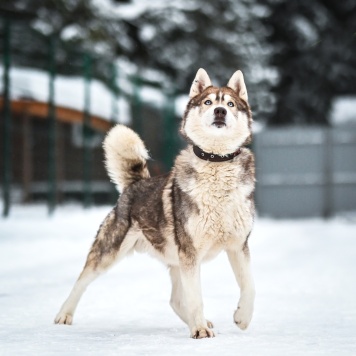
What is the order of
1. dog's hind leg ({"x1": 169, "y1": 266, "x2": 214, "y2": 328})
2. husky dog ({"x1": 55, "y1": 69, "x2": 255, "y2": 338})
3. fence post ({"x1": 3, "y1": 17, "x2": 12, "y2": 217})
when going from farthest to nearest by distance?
fence post ({"x1": 3, "y1": 17, "x2": 12, "y2": 217}), dog's hind leg ({"x1": 169, "y1": 266, "x2": 214, "y2": 328}), husky dog ({"x1": 55, "y1": 69, "x2": 255, "y2": 338})

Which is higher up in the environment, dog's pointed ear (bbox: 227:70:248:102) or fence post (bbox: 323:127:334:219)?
dog's pointed ear (bbox: 227:70:248:102)

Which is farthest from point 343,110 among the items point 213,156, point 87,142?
point 213,156

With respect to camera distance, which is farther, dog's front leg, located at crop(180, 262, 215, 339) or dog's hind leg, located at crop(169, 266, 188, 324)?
dog's hind leg, located at crop(169, 266, 188, 324)

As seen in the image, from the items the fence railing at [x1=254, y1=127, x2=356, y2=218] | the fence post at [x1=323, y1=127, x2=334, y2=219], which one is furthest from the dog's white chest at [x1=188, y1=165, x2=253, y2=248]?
the fence post at [x1=323, y1=127, x2=334, y2=219]

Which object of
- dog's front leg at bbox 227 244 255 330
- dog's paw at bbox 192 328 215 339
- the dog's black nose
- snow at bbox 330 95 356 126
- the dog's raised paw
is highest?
snow at bbox 330 95 356 126

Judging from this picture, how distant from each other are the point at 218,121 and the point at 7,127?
23.4 ft

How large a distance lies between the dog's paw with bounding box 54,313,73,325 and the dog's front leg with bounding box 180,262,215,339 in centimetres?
98

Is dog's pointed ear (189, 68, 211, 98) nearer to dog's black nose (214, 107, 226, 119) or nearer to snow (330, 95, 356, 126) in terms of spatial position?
dog's black nose (214, 107, 226, 119)

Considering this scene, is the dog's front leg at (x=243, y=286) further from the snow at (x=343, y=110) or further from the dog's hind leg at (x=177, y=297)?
the snow at (x=343, y=110)

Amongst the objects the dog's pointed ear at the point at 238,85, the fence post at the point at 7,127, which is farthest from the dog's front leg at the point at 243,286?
the fence post at the point at 7,127

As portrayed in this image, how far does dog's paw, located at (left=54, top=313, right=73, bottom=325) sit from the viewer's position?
544 cm

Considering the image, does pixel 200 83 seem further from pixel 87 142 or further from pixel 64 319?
pixel 87 142

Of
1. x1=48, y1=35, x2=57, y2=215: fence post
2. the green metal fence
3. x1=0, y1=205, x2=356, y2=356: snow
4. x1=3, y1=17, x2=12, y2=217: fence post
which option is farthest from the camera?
x1=48, y1=35, x2=57, y2=215: fence post

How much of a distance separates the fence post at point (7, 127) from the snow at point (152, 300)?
1.41 feet
